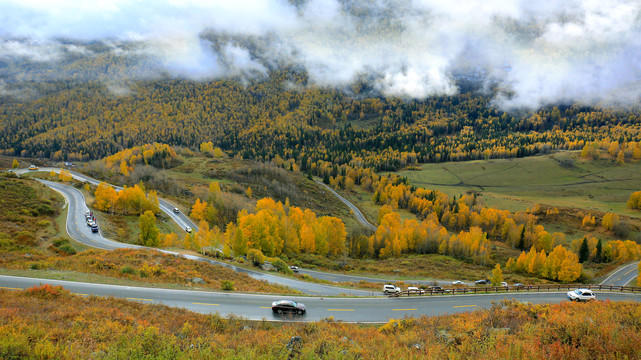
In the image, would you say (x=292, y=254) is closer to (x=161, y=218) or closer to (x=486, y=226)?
(x=161, y=218)

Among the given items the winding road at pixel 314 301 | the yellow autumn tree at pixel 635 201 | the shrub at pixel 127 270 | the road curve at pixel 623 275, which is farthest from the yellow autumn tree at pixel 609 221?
the shrub at pixel 127 270

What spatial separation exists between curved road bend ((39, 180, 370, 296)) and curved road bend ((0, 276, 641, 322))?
6378 mm

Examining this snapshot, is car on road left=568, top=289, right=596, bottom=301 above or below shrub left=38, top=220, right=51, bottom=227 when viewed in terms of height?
below

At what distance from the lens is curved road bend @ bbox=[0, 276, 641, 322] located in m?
23.6

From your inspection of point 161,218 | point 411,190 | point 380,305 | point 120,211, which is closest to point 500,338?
point 380,305

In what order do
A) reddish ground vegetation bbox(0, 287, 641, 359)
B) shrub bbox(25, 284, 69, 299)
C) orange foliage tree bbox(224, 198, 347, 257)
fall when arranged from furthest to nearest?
orange foliage tree bbox(224, 198, 347, 257)
shrub bbox(25, 284, 69, 299)
reddish ground vegetation bbox(0, 287, 641, 359)

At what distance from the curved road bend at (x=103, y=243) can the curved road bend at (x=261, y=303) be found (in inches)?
251

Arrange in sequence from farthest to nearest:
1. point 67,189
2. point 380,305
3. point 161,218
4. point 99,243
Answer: point 67,189 < point 161,218 < point 99,243 < point 380,305

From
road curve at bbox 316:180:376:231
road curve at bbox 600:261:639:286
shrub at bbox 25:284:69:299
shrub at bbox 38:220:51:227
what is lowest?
road curve at bbox 600:261:639:286

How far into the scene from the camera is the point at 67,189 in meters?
90.3

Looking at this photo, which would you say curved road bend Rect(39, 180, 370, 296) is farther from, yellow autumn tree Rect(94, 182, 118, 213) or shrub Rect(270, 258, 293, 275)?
shrub Rect(270, 258, 293, 275)

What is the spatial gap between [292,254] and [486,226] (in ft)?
315

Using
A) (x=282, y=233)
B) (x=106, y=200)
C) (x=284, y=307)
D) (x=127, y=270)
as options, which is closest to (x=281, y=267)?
(x=127, y=270)

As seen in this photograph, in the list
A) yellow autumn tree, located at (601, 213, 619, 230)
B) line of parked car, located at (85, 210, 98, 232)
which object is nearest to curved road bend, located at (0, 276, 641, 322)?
line of parked car, located at (85, 210, 98, 232)
